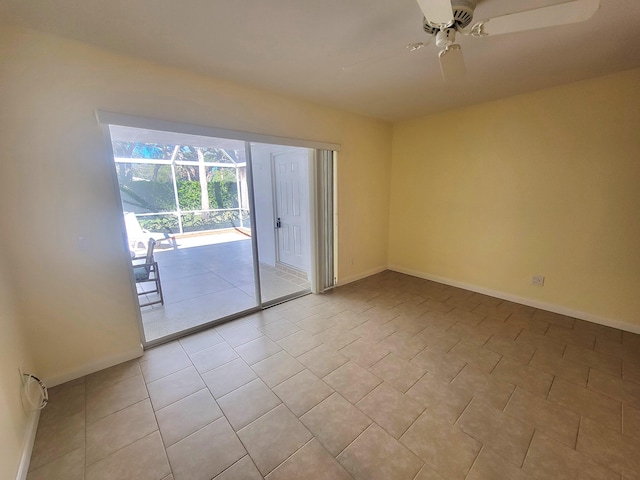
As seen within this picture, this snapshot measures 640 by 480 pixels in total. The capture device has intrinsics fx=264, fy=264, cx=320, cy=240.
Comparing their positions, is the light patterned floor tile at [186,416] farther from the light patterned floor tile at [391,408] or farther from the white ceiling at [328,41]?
the white ceiling at [328,41]

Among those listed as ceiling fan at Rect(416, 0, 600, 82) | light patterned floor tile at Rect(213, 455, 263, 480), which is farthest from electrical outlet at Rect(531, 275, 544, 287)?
light patterned floor tile at Rect(213, 455, 263, 480)

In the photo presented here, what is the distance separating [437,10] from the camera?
1.24 meters

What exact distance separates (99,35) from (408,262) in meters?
4.40

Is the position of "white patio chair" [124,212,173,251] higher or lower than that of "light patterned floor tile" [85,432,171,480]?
higher

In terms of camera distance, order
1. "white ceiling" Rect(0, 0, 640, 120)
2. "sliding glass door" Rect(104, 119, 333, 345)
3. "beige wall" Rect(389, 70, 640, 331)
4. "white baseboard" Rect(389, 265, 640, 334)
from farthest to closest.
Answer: "sliding glass door" Rect(104, 119, 333, 345) → "white baseboard" Rect(389, 265, 640, 334) → "beige wall" Rect(389, 70, 640, 331) → "white ceiling" Rect(0, 0, 640, 120)

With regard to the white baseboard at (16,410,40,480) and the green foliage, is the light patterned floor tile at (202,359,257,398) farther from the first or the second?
the green foliage

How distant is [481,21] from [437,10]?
0.28m

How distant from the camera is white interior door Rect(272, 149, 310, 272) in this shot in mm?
4066

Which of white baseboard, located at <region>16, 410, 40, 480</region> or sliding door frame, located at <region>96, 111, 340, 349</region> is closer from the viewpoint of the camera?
white baseboard, located at <region>16, 410, 40, 480</region>

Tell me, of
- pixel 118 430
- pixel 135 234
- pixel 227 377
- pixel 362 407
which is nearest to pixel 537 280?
pixel 362 407

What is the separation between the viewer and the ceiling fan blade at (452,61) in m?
1.53

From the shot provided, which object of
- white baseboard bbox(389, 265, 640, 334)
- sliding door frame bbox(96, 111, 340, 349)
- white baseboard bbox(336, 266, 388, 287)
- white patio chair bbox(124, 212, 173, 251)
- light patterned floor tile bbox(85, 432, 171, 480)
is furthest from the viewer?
white patio chair bbox(124, 212, 173, 251)

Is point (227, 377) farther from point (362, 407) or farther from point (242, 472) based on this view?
point (362, 407)

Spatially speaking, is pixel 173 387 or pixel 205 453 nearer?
pixel 205 453
